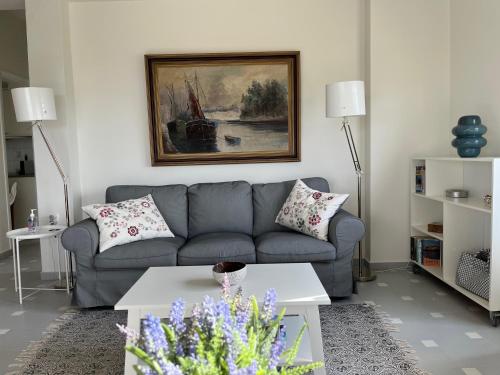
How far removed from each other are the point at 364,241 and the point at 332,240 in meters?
1.12

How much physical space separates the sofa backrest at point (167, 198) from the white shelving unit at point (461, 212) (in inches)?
80.8

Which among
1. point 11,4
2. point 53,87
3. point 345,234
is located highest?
point 11,4

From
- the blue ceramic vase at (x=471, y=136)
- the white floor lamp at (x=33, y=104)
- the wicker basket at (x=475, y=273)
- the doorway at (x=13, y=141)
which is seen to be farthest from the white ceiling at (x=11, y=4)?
the wicker basket at (x=475, y=273)

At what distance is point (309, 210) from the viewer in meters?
3.38

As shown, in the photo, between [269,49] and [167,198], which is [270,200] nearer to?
[167,198]

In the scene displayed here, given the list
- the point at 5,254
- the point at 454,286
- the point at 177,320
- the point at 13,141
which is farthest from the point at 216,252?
the point at 13,141

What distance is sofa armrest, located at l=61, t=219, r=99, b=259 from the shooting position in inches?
123

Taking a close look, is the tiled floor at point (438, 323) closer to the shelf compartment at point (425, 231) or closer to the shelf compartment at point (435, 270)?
the shelf compartment at point (435, 270)

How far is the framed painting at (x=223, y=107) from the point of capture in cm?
404

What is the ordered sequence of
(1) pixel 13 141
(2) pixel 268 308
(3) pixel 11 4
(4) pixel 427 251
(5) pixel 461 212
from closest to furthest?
(2) pixel 268 308 < (5) pixel 461 212 < (4) pixel 427 251 < (3) pixel 11 4 < (1) pixel 13 141

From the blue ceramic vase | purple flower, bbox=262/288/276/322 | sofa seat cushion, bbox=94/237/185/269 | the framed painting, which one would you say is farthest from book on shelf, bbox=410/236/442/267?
purple flower, bbox=262/288/276/322

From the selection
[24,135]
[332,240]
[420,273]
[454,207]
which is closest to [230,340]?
[332,240]

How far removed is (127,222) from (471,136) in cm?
264

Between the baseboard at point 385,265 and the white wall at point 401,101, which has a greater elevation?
the white wall at point 401,101
